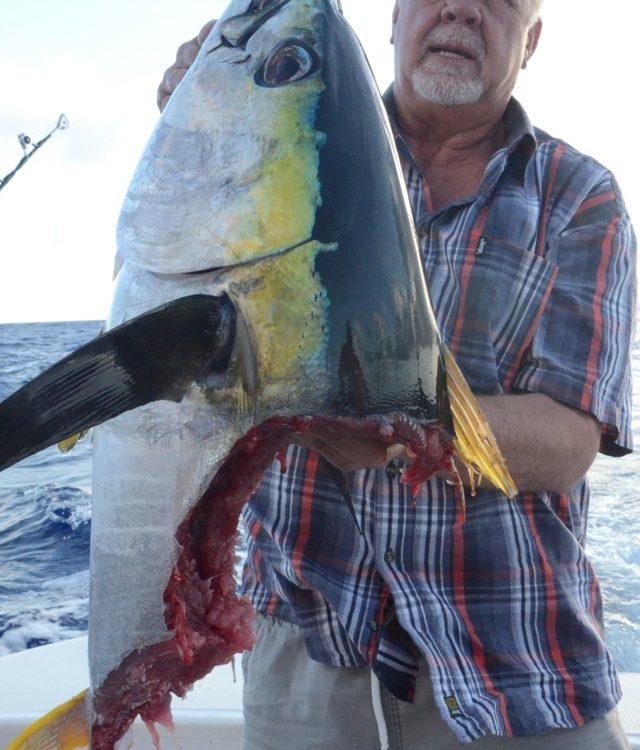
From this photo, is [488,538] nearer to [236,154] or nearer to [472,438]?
[472,438]

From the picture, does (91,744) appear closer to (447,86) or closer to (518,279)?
(518,279)

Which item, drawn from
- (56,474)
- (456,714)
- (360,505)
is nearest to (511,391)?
(360,505)

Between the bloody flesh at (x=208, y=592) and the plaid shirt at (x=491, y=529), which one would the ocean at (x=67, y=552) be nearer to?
the plaid shirt at (x=491, y=529)

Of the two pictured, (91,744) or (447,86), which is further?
(447,86)

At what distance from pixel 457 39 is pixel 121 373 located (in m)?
1.63

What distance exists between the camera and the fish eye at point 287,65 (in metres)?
1.29

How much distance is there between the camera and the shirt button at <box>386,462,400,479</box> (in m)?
1.88

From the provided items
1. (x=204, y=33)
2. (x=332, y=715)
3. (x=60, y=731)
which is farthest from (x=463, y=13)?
(x=60, y=731)

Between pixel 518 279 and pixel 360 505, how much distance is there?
66cm

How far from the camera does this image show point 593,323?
2002 mm

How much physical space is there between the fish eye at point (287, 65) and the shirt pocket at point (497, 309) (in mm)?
823

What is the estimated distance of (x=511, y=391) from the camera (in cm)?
197

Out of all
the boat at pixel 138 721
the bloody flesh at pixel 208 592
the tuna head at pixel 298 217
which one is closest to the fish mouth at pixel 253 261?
the tuna head at pixel 298 217

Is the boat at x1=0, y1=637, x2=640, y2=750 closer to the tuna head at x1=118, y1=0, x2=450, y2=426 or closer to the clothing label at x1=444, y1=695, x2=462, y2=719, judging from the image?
the clothing label at x1=444, y1=695, x2=462, y2=719
